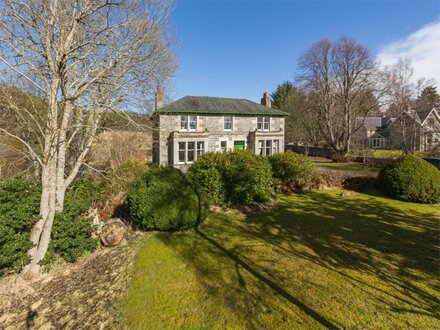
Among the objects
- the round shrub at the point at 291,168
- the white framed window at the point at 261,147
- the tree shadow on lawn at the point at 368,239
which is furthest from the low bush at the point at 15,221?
the white framed window at the point at 261,147

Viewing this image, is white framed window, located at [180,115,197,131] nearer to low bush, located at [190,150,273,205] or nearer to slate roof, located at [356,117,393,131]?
low bush, located at [190,150,273,205]

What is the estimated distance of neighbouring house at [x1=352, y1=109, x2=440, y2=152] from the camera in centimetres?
2972

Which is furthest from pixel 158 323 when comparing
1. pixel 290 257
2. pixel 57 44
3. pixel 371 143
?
pixel 371 143

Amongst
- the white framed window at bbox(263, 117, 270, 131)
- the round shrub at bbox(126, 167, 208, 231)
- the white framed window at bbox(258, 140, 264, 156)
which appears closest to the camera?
the round shrub at bbox(126, 167, 208, 231)

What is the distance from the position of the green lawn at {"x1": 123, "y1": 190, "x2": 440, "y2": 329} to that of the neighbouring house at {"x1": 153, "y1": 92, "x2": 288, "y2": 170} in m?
14.6

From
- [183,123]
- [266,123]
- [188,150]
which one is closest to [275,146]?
[266,123]

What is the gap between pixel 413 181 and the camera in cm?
1239

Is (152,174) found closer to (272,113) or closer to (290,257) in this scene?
(290,257)

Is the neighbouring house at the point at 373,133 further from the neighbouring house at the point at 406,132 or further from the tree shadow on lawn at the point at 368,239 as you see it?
the tree shadow on lawn at the point at 368,239

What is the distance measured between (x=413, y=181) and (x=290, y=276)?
1088 cm

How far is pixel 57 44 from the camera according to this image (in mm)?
6371

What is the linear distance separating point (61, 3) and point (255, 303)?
9.35 metres

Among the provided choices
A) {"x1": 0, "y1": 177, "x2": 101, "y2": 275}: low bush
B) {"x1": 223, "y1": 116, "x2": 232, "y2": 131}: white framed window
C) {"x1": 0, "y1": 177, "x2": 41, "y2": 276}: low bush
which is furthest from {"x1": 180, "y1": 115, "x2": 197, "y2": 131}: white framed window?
{"x1": 0, "y1": 177, "x2": 41, "y2": 276}: low bush

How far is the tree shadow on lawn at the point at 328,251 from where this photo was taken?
4.93m
